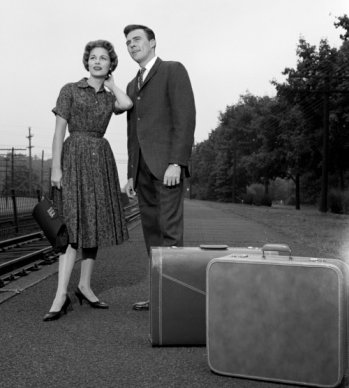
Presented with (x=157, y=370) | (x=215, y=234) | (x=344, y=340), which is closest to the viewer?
(x=344, y=340)

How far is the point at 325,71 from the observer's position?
4072 centimetres

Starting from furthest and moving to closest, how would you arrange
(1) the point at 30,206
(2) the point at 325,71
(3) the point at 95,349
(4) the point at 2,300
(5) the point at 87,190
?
(2) the point at 325,71, (1) the point at 30,206, (4) the point at 2,300, (5) the point at 87,190, (3) the point at 95,349

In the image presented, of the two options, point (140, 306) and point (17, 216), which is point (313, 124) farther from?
point (140, 306)

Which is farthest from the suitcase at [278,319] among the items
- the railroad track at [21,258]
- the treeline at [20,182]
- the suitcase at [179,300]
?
the railroad track at [21,258]

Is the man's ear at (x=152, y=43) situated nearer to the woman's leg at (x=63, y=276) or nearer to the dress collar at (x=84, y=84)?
the dress collar at (x=84, y=84)

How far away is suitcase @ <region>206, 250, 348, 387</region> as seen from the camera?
9.37ft

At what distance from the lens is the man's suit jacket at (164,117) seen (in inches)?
171

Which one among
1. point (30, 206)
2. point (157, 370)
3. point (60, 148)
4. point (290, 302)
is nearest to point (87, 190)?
point (60, 148)

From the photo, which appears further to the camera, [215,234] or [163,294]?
[215,234]

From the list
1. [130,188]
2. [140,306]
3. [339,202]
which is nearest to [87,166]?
[130,188]

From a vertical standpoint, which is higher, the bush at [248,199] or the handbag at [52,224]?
the handbag at [52,224]

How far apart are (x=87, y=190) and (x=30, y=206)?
13.5m

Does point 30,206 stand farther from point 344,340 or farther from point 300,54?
point 300,54

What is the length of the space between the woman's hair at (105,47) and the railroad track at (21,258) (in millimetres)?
2449
